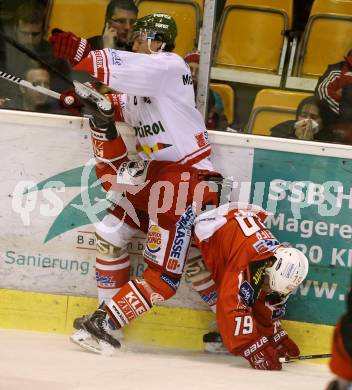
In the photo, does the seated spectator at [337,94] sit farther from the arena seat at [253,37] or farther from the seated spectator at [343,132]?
the arena seat at [253,37]

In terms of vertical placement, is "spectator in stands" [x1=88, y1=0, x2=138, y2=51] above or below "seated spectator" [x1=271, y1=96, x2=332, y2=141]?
above

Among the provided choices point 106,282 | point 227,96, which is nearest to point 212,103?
point 227,96

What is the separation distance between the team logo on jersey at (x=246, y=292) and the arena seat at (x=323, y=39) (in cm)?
93

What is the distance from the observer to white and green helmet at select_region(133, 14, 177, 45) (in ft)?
13.4

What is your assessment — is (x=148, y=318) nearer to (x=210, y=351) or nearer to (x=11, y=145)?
(x=210, y=351)

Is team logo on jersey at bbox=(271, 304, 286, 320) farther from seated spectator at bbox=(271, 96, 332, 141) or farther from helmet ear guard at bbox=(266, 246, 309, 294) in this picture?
seated spectator at bbox=(271, 96, 332, 141)

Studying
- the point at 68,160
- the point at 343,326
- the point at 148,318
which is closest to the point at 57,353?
the point at 148,318

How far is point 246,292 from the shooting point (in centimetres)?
396

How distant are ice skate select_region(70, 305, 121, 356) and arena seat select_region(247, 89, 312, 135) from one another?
3.43ft

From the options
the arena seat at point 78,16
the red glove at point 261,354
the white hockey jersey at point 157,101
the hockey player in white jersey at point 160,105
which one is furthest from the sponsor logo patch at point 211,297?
the arena seat at point 78,16

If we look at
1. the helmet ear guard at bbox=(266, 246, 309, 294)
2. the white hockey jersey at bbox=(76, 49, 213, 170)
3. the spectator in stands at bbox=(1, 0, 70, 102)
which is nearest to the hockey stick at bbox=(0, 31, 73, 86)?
the spectator in stands at bbox=(1, 0, 70, 102)

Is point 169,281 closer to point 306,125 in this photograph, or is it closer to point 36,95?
point 306,125

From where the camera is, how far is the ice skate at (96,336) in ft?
13.4

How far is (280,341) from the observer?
420 centimetres
